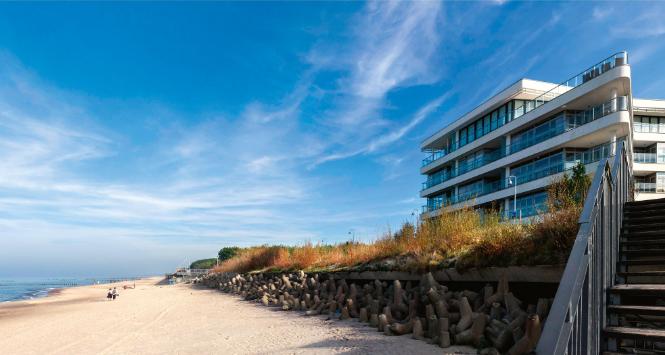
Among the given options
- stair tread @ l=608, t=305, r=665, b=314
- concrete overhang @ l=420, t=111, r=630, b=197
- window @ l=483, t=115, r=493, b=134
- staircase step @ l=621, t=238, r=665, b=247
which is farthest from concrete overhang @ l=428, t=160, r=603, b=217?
stair tread @ l=608, t=305, r=665, b=314

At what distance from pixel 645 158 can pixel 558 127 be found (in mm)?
7581

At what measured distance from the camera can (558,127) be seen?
35.4 m

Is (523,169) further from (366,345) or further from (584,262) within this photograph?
(584,262)

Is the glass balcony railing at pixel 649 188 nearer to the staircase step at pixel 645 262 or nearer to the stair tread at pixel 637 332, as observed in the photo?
the staircase step at pixel 645 262

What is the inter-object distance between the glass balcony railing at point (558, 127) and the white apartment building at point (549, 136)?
7 cm

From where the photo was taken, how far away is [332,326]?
10.2m

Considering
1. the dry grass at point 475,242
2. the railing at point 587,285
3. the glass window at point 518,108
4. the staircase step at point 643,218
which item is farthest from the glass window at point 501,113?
the railing at point 587,285

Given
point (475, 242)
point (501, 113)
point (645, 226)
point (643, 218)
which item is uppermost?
point (501, 113)

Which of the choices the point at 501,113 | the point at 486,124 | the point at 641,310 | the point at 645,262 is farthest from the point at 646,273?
the point at 486,124

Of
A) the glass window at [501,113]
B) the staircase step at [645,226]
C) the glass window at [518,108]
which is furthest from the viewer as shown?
the glass window at [501,113]

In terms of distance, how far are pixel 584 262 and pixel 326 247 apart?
18842 millimetres

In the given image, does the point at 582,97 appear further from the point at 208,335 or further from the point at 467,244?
the point at 208,335

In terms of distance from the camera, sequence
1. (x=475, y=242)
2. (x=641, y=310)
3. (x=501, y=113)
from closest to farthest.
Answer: (x=641, y=310), (x=475, y=242), (x=501, y=113)

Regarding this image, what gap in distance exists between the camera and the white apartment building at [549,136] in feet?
104
